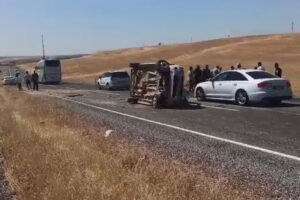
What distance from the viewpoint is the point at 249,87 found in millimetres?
23750

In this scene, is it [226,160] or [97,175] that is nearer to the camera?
[97,175]

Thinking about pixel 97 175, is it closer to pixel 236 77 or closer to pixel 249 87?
pixel 249 87

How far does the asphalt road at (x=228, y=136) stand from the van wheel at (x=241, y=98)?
55 cm

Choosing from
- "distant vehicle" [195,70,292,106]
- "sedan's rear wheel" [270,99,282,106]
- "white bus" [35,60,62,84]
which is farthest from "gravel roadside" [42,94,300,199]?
"white bus" [35,60,62,84]

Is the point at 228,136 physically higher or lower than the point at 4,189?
lower

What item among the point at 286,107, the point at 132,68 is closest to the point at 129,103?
the point at 132,68

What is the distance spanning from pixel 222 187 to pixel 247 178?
193 cm

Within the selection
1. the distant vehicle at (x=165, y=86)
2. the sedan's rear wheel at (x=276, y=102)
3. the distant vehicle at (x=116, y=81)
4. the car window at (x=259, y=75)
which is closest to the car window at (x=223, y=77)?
the car window at (x=259, y=75)

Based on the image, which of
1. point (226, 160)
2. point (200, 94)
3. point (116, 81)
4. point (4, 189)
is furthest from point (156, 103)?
point (116, 81)

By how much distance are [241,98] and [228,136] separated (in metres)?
9.85

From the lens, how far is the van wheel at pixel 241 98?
78.6 feet

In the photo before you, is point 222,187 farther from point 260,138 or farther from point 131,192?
point 260,138

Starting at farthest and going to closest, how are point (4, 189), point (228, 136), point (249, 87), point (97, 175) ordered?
point (249, 87)
point (228, 136)
point (4, 189)
point (97, 175)

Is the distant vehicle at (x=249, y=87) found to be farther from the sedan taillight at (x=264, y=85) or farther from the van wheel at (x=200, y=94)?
the van wheel at (x=200, y=94)
